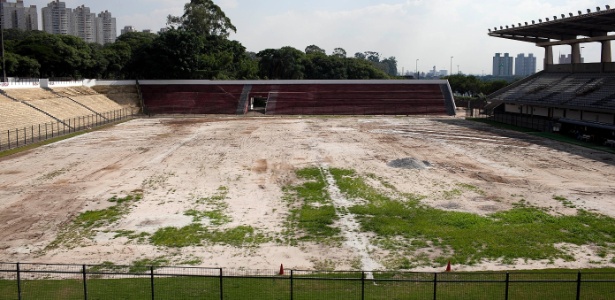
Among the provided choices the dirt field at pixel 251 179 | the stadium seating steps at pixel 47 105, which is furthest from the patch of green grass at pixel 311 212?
the stadium seating steps at pixel 47 105

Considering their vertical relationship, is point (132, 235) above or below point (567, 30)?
below

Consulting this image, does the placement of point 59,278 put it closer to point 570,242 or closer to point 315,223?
point 315,223

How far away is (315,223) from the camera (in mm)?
21469

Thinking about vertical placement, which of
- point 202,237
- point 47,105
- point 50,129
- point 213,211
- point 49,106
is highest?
point 47,105

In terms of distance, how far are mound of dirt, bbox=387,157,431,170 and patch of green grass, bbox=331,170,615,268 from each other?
8708 mm

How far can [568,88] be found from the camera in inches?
2251

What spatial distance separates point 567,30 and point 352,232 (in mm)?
49952

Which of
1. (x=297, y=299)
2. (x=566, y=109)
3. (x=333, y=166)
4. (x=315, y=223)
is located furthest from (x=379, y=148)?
(x=297, y=299)

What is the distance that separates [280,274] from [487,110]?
62.0 m

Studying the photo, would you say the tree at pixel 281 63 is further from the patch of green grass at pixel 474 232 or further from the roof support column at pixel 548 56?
the patch of green grass at pixel 474 232

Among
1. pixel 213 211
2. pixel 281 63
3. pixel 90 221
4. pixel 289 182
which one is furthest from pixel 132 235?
pixel 281 63

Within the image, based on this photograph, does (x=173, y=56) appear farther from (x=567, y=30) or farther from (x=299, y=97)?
(x=567, y=30)

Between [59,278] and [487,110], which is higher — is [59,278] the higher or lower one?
the lower one

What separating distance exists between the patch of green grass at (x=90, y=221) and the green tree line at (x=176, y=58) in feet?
177
